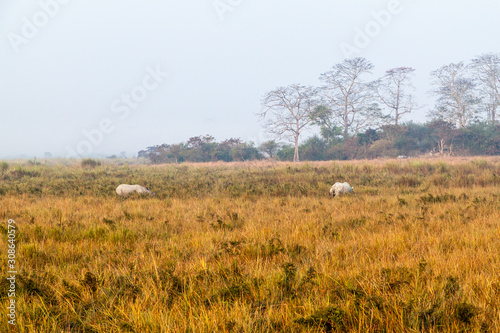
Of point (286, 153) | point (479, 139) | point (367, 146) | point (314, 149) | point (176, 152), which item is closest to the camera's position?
point (479, 139)

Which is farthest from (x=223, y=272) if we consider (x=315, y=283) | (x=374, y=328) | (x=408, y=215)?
(x=408, y=215)

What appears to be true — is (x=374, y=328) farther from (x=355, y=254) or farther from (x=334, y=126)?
(x=334, y=126)

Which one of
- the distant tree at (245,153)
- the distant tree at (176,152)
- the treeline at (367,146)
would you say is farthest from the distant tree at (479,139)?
the distant tree at (176,152)

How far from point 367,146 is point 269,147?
38.0 feet

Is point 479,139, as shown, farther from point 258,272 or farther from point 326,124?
point 258,272

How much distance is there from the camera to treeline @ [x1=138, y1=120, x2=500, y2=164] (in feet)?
90.7

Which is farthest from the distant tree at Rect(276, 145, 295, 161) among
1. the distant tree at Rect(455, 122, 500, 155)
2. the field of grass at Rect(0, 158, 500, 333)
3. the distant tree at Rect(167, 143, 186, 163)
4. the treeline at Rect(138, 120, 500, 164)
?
the field of grass at Rect(0, 158, 500, 333)

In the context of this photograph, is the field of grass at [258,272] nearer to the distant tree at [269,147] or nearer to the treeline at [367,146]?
the treeline at [367,146]

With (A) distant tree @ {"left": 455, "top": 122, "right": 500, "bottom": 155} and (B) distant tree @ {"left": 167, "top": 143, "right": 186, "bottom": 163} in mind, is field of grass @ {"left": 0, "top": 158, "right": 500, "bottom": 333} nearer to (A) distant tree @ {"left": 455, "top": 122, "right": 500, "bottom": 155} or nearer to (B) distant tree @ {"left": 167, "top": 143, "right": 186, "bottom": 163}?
(A) distant tree @ {"left": 455, "top": 122, "right": 500, "bottom": 155}

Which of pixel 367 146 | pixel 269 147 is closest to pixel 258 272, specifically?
pixel 367 146

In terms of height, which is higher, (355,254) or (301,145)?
(301,145)

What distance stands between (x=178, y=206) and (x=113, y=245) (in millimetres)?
2848

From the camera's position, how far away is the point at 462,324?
5.61ft

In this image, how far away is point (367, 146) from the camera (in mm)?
31562
